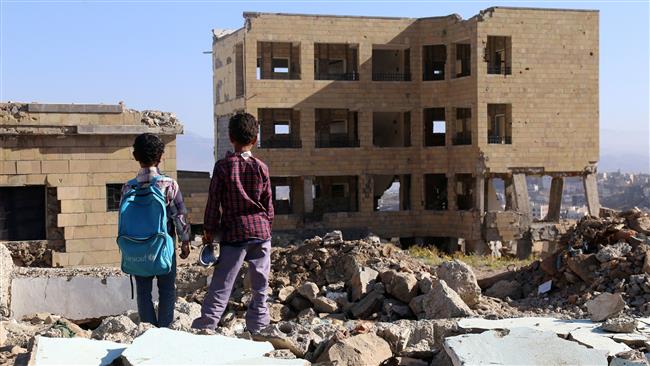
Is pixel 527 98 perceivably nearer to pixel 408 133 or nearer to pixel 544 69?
pixel 544 69

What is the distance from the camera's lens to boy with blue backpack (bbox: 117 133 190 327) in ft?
21.2

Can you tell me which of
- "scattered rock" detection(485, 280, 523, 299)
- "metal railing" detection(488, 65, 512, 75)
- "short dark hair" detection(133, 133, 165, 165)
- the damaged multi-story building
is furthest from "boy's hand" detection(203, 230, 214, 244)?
"metal railing" detection(488, 65, 512, 75)

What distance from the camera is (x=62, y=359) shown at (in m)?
5.09

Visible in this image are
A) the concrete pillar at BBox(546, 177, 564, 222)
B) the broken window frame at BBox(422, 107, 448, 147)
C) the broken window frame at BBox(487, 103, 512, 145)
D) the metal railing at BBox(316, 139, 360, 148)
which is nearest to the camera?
the broken window frame at BBox(487, 103, 512, 145)

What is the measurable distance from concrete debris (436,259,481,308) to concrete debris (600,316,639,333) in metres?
3.97

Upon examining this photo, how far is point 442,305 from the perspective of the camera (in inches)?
342

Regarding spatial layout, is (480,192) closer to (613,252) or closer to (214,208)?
(613,252)

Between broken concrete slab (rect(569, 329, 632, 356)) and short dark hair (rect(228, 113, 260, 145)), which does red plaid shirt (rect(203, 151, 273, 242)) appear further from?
broken concrete slab (rect(569, 329, 632, 356))

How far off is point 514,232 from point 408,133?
596cm

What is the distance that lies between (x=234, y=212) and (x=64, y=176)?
35.2 feet

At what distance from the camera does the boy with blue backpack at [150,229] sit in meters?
6.46

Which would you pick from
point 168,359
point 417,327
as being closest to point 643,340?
point 417,327

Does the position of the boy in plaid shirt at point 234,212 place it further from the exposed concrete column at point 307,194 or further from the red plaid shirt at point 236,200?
the exposed concrete column at point 307,194

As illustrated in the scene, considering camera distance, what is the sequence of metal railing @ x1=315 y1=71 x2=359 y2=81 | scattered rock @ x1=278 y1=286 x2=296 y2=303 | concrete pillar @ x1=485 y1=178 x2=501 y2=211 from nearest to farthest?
1. scattered rock @ x1=278 y1=286 x2=296 y2=303
2. concrete pillar @ x1=485 y1=178 x2=501 y2=211
3. metal railing @ x1=315 y1=71 x2=359 y2=81
